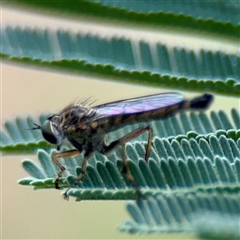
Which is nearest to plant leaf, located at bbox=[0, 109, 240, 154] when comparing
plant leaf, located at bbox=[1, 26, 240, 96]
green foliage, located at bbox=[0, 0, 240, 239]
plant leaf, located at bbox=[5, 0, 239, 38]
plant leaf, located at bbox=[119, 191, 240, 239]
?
green foliage, located at bbox=[0, 0, 240, 239]

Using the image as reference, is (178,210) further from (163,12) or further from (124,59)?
(163,12)

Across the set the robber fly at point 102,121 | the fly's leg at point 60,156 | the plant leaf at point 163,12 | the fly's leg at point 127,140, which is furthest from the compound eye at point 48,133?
the plant leaf at point 163,12

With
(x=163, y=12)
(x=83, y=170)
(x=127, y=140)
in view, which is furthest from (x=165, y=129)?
(x=163, y=12)

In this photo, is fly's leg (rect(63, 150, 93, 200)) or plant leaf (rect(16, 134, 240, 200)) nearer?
plant leaf (rect(16, 134, 240, 200))

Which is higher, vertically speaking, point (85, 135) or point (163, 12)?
point (163, 12)

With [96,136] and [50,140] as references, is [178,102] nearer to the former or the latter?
[96,136]

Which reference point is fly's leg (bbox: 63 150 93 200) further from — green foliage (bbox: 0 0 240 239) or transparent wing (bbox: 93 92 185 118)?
transparent wing (bbox: 93 92 185 118)

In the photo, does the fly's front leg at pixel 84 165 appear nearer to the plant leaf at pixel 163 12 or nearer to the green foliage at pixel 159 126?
the green foliage at pixel 159 126

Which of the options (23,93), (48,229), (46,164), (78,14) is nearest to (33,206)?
(48,229)

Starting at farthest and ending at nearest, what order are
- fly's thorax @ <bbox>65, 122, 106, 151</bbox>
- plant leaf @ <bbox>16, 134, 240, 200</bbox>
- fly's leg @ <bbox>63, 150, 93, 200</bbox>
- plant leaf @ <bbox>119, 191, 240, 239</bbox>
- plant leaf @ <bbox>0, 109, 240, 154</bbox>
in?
1. fly's thorax @ <bbox>65, 122, 106, 151</bbox>
2. plant leaf @ <bbox>0, 109, 240, 154</bbox>
3. fly's leg @ <bbox>63, 150, 93, 200</bbox>
4. plant leaf @ <bbox>16, 134, 240, 200</bbox>
5. plant leaf @ <bbox>119, 191, 240, 239</bbox>
